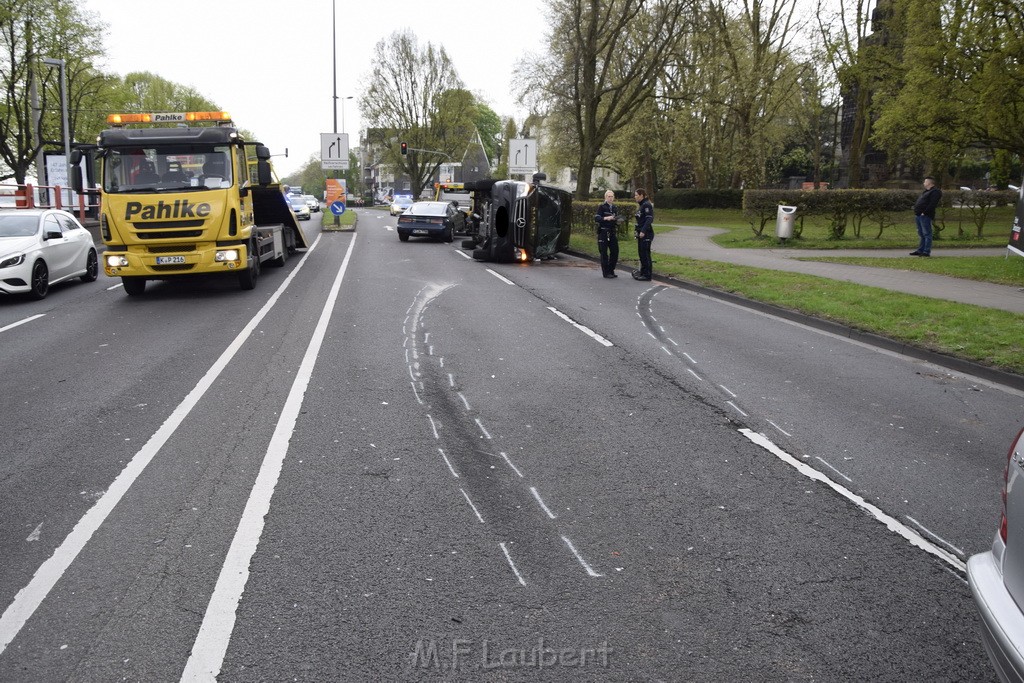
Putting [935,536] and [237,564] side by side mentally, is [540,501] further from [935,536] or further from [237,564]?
[935,536]

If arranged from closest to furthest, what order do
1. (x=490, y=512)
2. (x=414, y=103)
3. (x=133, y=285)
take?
(x=490, y=512) < (x=133, y=285) < (x=414, y=103)

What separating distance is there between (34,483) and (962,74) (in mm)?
27354

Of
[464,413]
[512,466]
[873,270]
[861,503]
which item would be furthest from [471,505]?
[873,270]

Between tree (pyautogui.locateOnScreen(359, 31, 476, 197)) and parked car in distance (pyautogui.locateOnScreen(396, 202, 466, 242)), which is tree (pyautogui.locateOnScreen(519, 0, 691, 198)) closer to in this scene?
parked car in distance (pyautogui.locateOnScreen(396, 202, 466, 242))

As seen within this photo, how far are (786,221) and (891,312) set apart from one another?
13.3 metres

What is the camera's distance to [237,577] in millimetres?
3924

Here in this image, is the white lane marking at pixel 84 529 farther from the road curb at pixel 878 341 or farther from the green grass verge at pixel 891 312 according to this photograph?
the green grass verge at pixel 891 312

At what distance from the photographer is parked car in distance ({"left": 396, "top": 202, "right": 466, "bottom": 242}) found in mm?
29406

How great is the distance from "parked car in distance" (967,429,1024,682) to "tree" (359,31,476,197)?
72346mm

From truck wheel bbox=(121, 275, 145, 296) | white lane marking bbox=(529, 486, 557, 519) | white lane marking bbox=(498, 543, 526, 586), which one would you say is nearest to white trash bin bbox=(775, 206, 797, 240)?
truck wheel bbox=(121, 275, 145, 296)

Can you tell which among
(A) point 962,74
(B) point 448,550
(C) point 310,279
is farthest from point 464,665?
(A) point 962,74

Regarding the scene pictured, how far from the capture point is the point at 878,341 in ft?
33.9

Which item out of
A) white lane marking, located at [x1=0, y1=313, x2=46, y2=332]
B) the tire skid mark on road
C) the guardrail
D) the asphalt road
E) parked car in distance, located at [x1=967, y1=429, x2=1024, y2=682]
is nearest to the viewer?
parked car in distance, located at [x1=967, y1=429, x2=1024, y2=682]

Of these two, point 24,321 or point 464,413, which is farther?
point 24,321
